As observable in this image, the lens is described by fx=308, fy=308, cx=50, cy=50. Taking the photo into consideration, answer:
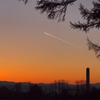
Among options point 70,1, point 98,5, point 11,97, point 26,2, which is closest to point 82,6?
point 98,5

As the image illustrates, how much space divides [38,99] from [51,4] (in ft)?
42.7

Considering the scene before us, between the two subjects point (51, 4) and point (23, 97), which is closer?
point (51, 4)

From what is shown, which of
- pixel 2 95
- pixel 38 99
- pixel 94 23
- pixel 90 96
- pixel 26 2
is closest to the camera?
pixel 26 2

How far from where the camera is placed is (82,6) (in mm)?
8773

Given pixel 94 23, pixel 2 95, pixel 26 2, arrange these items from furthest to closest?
pixel 2 95 < pixel 94 23 < pixel 26 2

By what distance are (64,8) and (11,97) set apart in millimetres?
14378

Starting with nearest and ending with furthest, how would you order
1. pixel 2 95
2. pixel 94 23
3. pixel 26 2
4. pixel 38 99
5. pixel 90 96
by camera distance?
pixel 26 2 → pixel 94 23 → pixel 90 96 → pixel 38 99 → pixel 2 95

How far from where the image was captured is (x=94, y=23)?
8.60 meters

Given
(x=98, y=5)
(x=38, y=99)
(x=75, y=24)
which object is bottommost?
(x=38, y=99)

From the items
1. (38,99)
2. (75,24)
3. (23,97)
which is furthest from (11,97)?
(75,24)

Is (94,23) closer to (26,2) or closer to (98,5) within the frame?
(98,5)

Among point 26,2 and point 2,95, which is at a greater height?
point 26,2

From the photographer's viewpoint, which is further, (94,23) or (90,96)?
(90,96)

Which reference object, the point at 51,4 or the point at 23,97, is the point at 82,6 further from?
the point at 23,97
